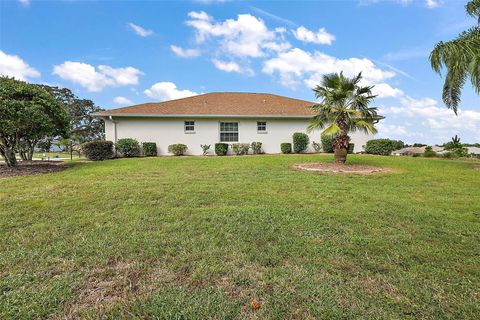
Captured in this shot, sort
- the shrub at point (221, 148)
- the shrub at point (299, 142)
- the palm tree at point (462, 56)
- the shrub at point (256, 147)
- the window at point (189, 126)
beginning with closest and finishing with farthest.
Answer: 1. the palm tree at point (462, 56)
2. the shrub at point (221, 148)
3. the window at point (189, 126)
4. the shrub at point (256, 147)
5. the shrub at point (299, 142)

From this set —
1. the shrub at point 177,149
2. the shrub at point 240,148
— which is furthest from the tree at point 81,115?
the shrub at point 240,148

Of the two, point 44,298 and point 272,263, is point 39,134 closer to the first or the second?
point 44,298

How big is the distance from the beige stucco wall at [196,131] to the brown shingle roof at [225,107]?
527mm

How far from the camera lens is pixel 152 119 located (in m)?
17.7

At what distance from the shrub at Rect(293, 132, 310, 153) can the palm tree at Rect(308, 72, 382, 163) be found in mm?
6926

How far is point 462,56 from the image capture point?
33.2 feet

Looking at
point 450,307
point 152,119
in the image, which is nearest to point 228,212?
point 450,307

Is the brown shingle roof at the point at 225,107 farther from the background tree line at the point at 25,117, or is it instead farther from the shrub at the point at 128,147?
the background tree line at the point at 25,117

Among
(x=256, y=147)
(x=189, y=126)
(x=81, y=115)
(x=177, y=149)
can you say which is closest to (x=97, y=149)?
(x=177, y=149)

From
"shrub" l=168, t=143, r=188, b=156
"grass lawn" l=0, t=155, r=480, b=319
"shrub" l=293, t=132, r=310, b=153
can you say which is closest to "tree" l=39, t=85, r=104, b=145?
"shrub" l=168, t=143, r=188, b=156

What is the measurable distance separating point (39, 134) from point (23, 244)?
10.4 metres

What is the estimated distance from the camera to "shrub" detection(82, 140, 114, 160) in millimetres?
15258

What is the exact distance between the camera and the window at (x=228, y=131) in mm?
18594

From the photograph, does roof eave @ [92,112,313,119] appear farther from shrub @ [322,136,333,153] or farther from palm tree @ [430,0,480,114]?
palm tree @ [430,0,480,114]
